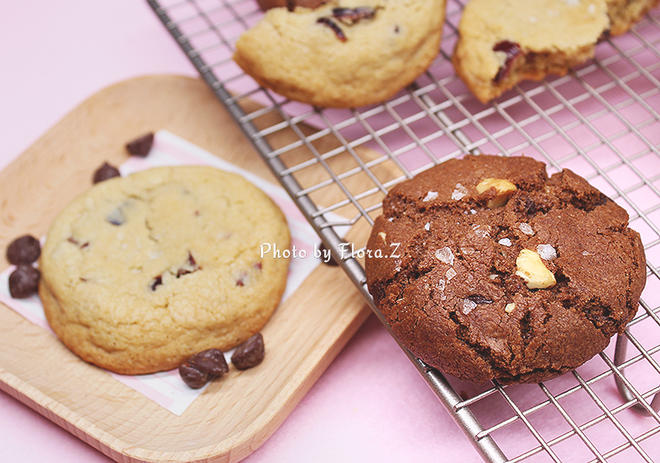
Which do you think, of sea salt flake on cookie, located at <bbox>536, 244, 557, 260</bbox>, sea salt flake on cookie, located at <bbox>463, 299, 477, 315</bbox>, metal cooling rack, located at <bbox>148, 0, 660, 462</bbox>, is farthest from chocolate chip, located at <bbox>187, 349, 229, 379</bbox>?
sea salt flake on cookie, located at <bbox>536, 244, 557, 260</bbox>

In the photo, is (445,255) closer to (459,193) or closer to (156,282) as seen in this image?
(459,193)

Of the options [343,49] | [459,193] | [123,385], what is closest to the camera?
[459,193]

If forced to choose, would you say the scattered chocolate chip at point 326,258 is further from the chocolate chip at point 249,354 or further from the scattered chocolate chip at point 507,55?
the scattered chocolate chip at point 507,55

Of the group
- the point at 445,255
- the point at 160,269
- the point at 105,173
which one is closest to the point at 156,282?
the point at 160,269

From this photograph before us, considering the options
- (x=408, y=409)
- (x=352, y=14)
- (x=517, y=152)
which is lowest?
(x=408, y=409)

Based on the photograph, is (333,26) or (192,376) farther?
(333,26)

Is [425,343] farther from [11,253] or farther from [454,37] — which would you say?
[454,37]

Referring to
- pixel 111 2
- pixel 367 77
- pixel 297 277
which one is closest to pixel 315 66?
pixel 367 77
